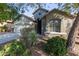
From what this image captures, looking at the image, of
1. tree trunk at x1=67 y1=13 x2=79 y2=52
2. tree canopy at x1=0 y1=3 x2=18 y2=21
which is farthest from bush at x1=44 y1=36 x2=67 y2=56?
tree canopy at x1=0 y1=3 x2=18 y2=21

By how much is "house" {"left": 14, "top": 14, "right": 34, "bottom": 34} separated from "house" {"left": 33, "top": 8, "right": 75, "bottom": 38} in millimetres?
95

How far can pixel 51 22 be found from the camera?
255cm

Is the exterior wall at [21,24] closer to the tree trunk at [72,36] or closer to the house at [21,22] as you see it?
the house at [21,22]

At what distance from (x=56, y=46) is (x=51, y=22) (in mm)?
318

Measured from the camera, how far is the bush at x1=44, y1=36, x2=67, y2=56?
248 cm

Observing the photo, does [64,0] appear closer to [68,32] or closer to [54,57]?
[68,32]

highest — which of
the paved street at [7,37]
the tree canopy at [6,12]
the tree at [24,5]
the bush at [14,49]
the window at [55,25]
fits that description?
the tree at [24,5]

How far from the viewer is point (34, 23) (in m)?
2.54

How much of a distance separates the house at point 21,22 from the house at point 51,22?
10 centimetres

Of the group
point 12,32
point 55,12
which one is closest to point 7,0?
point 12,32

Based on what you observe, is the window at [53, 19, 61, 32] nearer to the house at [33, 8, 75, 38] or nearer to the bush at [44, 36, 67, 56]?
the house at [33, 8, 75, 38]

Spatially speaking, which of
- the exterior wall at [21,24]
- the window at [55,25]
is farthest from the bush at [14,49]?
the window at [55,25]

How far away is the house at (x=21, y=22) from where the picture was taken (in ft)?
8.23

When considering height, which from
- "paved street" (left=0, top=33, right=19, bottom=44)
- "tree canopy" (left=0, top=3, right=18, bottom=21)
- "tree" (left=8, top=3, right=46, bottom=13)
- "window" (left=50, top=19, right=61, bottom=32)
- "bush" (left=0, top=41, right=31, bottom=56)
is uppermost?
"tree" (left=8, top=3, right=46, bottom=13)
